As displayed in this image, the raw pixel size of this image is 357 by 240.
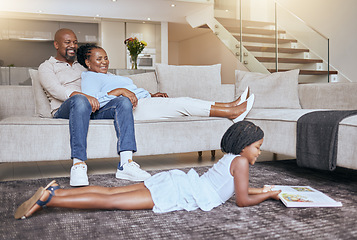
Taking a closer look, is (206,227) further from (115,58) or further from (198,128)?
(115,58)

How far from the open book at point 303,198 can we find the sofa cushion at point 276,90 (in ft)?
4.88

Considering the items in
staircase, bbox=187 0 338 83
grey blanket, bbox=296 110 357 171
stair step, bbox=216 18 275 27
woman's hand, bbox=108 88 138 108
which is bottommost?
grey blanket, bbox=296 110 357 171

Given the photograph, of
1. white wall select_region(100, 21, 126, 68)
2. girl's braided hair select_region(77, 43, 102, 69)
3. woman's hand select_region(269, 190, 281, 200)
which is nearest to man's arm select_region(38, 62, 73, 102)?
girl's braided hair select_region(77, 43, 102, 69)

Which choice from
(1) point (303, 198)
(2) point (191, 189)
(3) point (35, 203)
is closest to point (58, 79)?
(3) point (35, 203)

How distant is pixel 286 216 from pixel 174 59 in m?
10.9

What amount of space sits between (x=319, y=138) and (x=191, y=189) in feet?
3.09

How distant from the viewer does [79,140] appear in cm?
209

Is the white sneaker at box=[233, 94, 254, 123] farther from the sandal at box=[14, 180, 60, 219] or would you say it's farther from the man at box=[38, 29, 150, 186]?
the sandal at box=[14, 180, 60, 219]

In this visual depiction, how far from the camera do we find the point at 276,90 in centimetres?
316

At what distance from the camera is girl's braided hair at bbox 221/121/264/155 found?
1.52m

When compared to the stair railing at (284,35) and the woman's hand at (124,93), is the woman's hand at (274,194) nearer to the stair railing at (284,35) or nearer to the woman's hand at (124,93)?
the woman's hand at (124,93)

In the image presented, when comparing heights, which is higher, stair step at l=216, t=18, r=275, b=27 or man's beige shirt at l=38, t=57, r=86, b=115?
stair step at l=216, t=18, r=275, b=27

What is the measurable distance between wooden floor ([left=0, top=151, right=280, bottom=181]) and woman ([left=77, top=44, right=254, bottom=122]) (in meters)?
0.41

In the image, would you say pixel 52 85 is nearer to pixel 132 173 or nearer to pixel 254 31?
pixel 132 173
